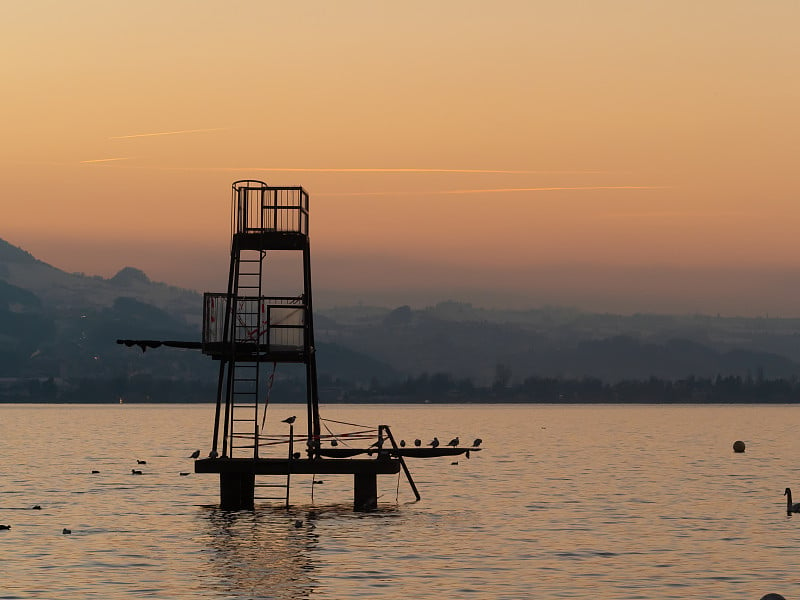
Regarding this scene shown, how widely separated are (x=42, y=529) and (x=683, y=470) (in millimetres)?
68330

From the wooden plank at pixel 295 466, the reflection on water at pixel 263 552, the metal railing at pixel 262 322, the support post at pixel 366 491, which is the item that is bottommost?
the reflection on water at pixel 263 552

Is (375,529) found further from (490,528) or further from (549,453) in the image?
(549,453)

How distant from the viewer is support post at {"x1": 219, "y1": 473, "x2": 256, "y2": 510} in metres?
60.3

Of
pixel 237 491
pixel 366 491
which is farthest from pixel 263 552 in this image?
pixel 366 491

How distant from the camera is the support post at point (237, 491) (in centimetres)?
6028

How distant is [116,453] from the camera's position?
6058 inches

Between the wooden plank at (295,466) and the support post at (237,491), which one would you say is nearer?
the wooden plank at (295,466)

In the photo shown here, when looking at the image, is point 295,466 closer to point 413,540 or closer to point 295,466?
point 295,466

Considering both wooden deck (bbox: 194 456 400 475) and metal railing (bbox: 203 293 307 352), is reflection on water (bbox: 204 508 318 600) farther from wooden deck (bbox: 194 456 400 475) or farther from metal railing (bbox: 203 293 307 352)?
metal railing (bbox: 203 293 307 352)

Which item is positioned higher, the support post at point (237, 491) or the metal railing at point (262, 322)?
the metal railing at point (262, 322)

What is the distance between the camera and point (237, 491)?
198ft

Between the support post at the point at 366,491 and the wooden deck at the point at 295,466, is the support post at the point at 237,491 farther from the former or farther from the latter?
the support post at the point at 366,491

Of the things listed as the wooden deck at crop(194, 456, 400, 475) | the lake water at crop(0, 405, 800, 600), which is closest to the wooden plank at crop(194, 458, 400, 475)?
the wooden deck at crop(194, 456, 400, 475)

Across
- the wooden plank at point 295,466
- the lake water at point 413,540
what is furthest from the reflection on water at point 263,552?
the wooden plank at point 295,466
